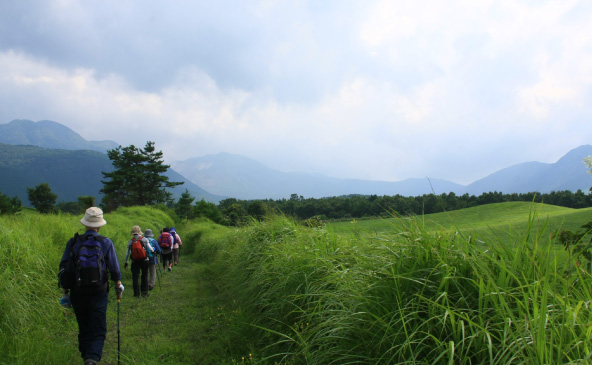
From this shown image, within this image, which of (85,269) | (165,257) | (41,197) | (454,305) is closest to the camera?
(454,305)

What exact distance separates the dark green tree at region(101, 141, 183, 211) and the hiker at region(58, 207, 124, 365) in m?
48.9

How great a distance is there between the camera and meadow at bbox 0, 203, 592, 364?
2.20 m

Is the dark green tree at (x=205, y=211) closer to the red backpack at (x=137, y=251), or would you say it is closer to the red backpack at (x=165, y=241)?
the red backpack at (x=165, y=241)

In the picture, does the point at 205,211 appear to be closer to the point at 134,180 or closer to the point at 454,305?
the point at 134,180

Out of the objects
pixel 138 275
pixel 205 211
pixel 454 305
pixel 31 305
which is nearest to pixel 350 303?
pixel 454 305

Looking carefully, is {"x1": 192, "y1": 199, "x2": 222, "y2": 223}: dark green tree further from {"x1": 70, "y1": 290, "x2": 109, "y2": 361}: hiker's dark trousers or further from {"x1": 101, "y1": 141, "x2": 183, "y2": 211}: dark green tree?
{"x1": 70, "y1": 290, "x2": 109, "y2": 361}: hiker's dark trousers

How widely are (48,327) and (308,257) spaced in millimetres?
4374

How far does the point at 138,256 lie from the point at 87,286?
461cm

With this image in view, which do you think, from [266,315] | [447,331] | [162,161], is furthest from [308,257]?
[162,161]

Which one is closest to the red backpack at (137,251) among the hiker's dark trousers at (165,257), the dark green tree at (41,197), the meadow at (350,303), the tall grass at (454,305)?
the meadow at (350,303)

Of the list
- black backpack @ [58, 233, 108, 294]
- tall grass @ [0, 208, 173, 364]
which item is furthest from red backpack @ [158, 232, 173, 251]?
black backpack @ [58, 233, 108, 294]

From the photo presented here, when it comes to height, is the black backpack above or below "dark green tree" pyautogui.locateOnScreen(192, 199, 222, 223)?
above

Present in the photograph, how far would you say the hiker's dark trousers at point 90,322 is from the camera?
13.4 feet

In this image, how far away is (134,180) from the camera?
4891 cm
